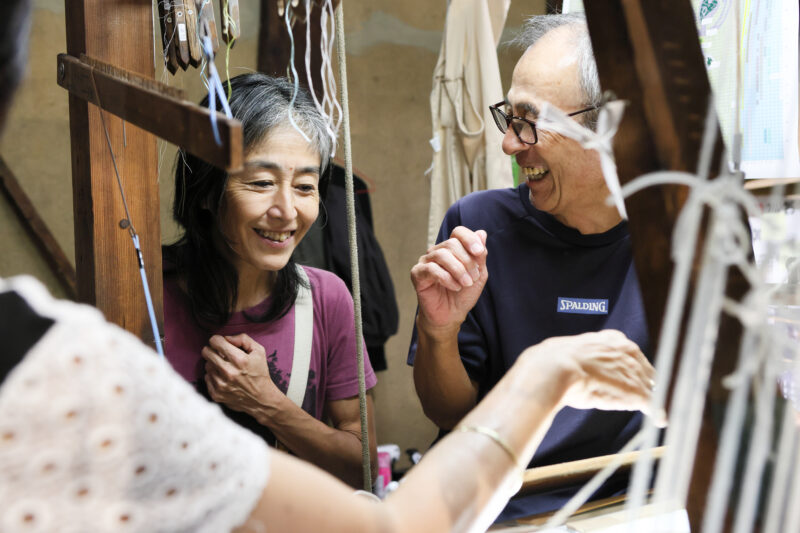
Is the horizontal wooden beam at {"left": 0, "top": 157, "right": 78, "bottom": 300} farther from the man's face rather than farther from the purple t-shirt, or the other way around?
the man's face

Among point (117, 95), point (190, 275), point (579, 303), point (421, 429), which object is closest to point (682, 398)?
point (117, 95)

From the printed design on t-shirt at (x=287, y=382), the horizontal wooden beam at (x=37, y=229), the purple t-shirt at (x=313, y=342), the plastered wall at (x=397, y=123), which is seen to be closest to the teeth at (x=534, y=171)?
the purple t-shirt at (x=313, y=342)

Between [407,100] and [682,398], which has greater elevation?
[407,100]

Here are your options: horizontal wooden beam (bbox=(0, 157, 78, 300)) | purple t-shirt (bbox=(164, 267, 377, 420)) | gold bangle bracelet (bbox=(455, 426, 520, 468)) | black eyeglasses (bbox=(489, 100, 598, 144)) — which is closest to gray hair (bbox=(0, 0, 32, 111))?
gold bangle bracelet (bbox=(455, 426, 520, 468))

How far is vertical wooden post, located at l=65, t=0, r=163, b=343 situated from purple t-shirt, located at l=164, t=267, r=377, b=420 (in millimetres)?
303

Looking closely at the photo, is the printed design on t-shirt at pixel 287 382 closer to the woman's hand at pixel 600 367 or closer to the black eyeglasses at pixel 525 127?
the black eyeglasses at pixel 525 127

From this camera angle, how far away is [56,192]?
2.70 metres

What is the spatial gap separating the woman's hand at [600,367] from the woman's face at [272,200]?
28.1 inches

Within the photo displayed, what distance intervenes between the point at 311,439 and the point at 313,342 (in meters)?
0.20

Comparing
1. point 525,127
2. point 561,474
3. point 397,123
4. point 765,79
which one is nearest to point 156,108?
point 561,474

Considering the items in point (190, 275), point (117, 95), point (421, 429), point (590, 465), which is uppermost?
point (117, 95)

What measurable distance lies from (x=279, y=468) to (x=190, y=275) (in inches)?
34.9

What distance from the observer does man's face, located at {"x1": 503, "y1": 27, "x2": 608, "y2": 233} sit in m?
1.28

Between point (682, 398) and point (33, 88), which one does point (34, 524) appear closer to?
point (682, 398)
